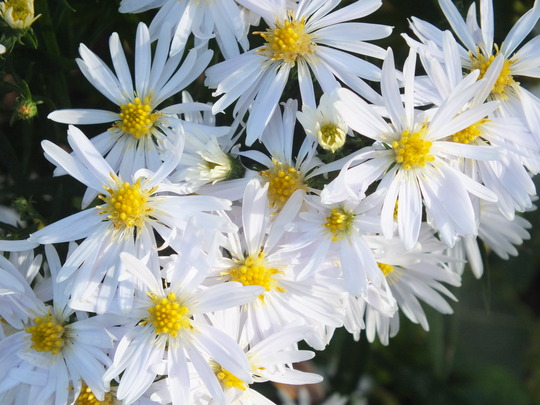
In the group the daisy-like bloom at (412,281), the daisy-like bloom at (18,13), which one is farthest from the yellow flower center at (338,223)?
the daisy-like bloom at (18,13)

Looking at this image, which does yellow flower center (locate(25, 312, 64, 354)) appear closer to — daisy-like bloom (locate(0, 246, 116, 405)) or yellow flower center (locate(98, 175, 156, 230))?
daisy-like bloom (locate(0, 246, 116, 405))

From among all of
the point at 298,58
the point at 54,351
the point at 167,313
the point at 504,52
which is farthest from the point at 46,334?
the point at 504,52

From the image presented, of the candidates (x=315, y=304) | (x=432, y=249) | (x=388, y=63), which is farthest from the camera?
(x=432, y=249)

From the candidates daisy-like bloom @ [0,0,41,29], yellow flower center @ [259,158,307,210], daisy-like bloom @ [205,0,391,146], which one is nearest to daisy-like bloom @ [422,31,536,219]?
daisy-like bloom @ [205,0,391,146]

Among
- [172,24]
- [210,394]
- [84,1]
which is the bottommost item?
[210,394]

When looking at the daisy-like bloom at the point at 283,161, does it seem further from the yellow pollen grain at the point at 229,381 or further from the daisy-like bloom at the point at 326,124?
the yellow pollen grain at the point at 229,381

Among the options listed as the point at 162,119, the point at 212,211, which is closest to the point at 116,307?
the point at 212,211

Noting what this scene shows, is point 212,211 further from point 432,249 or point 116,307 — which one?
point 432,249

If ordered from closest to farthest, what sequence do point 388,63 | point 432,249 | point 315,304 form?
point 388,63, point 315,304, point 432,249
